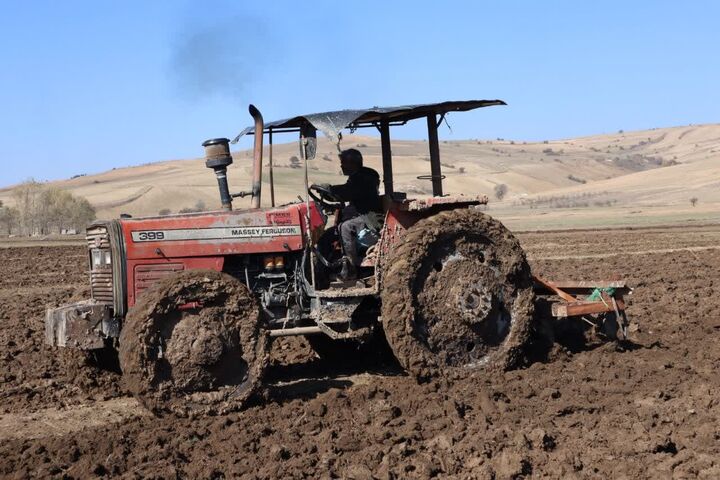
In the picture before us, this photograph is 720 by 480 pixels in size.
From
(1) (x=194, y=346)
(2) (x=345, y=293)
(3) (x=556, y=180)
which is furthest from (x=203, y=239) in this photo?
(3) (x=556, y=180)

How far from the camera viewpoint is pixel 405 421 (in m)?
6.86

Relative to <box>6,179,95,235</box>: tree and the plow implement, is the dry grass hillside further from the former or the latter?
the plow implement

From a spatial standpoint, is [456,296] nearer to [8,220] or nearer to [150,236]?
[150,236]

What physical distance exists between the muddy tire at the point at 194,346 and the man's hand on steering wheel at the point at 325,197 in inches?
59.6

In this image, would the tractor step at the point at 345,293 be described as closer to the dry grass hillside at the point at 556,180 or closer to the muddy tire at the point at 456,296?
the muddy tire at the point at 456,296

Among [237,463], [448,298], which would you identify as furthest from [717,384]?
[237,463]

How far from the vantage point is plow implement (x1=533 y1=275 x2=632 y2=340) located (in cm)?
884

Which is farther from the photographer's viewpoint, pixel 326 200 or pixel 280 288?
pixel 326 200

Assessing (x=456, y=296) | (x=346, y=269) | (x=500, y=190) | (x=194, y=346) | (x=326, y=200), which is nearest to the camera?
(x=194, y=346)

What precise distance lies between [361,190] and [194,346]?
2328 millimetres

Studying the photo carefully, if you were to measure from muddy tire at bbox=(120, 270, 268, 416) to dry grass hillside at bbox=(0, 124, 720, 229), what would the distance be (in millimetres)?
31845

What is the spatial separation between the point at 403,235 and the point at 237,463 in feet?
9.64

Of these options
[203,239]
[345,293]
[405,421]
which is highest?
[203,239]

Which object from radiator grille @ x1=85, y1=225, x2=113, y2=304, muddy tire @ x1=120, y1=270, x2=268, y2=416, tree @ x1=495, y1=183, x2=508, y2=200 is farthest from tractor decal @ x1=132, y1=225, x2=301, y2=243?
tree @ x1=495, y1=183, x2=508, y2=200
